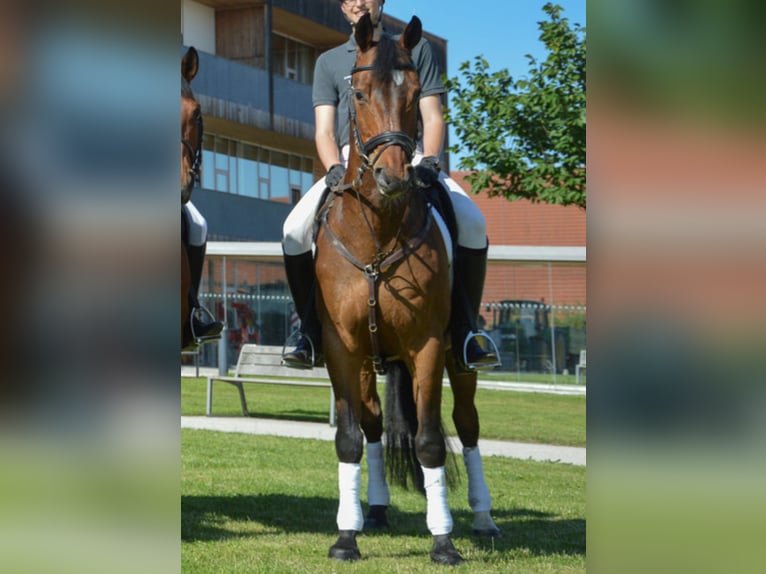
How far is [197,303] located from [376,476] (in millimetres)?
1720

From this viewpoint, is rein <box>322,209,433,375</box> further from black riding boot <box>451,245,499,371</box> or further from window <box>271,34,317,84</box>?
window <box>271,34,317,84</box>

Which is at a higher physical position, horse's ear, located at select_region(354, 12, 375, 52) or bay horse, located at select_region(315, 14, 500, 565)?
horse's ear, located at select_region(354, 12, 375, 52)

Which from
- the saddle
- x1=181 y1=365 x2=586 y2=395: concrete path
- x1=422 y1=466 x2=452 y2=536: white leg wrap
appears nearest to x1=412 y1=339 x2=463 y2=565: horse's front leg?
x1=422 y1=466 x2=452 y2=536: white leg wrap

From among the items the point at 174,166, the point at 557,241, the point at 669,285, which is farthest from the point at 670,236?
the point at 557,241

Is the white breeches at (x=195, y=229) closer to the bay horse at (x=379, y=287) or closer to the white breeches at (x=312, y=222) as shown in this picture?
the white breeches at (x=312, y=222)

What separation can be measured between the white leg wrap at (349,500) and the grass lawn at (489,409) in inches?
282

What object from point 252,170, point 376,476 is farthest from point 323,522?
point 252,170

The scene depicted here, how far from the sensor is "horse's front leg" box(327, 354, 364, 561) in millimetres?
6094

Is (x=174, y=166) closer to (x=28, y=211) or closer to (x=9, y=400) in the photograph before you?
(x=28, y=211)

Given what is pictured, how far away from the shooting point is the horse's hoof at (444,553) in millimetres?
5852

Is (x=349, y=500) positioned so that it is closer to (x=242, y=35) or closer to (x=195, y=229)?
(x=195, y=229)

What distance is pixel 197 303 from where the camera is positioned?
23.4 feet

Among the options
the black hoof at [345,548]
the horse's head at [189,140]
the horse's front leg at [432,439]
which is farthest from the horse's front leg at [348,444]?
the horse's head at [189,140]

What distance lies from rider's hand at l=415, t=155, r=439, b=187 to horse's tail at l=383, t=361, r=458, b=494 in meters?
1.63
